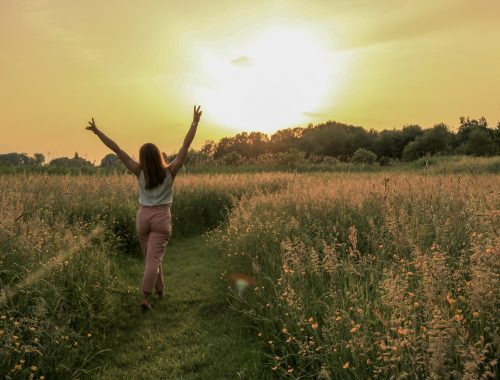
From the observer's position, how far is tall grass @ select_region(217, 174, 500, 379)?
10.3ft

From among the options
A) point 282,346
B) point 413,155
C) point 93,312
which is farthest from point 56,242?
point 413,155

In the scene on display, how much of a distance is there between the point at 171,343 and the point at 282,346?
1.87 meters

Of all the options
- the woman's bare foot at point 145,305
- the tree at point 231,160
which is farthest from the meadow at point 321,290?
the tree at point 231,160

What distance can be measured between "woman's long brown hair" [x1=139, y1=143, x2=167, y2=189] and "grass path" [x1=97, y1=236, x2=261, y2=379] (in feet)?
6.96

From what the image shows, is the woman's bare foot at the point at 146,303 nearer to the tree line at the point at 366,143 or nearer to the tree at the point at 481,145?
the tree line at the point at 366,143

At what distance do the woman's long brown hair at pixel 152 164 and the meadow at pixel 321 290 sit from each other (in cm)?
163

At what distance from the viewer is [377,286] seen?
4809mm

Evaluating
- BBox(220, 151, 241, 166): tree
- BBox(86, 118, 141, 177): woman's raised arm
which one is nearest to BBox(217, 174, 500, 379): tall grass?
BBox(86, 118, 141, 177): woman's raised arm

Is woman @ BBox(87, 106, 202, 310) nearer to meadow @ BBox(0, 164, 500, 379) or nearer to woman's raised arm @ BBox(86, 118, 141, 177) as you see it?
woman's raised arm @ BBox(86, 118, 141, 177)

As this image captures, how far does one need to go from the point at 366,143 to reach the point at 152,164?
90.6 metres

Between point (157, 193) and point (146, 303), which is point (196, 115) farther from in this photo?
point (146, 303)

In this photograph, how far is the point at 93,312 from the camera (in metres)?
5.75

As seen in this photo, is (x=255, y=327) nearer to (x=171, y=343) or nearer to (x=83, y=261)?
(x=171, y=343)

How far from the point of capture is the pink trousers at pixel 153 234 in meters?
6.93
